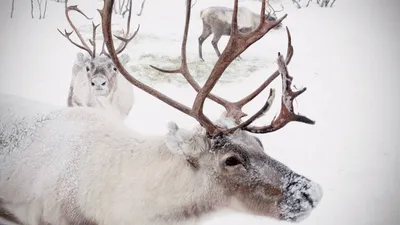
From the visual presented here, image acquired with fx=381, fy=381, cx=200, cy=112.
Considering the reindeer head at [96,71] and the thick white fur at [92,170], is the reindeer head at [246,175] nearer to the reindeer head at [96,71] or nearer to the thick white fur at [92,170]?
the thick white fur at [92,170]

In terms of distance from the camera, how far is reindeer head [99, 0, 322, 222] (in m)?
1.31

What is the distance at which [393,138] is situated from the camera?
1.92 m

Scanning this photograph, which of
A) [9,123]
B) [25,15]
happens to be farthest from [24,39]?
[9,123]

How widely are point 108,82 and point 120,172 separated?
97 centimetres

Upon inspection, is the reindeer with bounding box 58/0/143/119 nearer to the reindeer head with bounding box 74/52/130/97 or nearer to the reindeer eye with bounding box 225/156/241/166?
the reindeer head with bounding box 74/52/130/97

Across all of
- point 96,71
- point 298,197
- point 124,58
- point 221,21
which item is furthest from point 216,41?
point 298,197

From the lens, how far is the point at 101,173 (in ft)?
4.95

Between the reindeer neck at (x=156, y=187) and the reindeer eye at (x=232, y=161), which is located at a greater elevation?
the reindeer eye at (x=232, y=161)

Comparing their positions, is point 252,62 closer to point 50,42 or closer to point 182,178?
point 182,178

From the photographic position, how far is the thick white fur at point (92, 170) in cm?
139

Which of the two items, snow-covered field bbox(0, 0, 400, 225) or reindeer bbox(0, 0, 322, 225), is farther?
snow-covered field bbox(0, 0, 400, 225)

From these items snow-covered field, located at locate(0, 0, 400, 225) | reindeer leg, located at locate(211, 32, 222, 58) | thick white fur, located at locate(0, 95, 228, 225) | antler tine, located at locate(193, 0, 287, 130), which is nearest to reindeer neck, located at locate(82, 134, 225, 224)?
thick white fur, located at locate(0, 95, 228, 225)

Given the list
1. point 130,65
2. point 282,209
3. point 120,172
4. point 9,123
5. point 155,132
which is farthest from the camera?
point 130,65

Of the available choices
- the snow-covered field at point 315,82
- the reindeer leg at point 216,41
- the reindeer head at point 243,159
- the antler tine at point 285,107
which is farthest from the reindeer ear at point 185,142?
the reindeer leg at point 216,41
